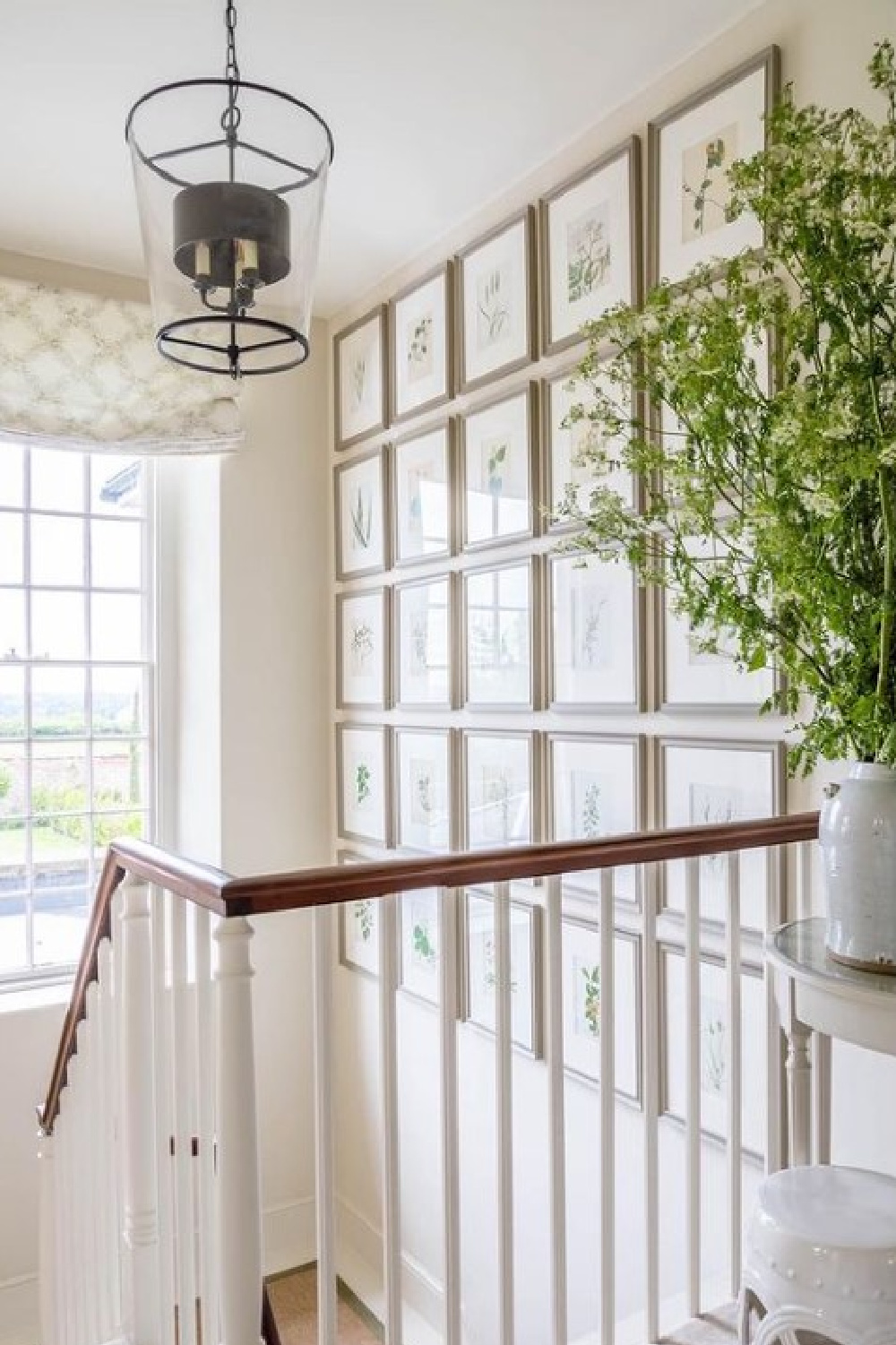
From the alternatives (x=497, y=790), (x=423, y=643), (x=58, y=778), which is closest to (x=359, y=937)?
(x=497, y=790)

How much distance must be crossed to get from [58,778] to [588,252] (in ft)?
8.09

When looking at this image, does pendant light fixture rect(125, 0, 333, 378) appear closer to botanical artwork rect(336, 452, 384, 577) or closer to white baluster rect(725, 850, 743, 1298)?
white baluster rect(725, 850, 743, 1298)

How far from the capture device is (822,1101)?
190cm

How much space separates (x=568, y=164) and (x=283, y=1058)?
9.90 ft

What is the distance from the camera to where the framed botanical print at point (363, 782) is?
11.4 ft

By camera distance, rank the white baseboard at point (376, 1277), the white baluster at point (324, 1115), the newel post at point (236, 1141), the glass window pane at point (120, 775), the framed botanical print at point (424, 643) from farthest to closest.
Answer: the glass window pane at point (120, 775) < the framed botanical print at point (424, 643) < the white baseboard at point (376, 1277) < the white baluster at point (324, 1115) < the newel post at point (236, 1141)

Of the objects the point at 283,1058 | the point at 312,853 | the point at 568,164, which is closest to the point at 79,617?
the point at 312,853

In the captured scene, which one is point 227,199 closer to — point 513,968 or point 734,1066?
point 734,1066

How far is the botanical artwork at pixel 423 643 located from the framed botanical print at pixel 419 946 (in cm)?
62

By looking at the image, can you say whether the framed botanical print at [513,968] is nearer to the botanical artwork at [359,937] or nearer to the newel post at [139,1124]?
the botanical artwork at [359,937]

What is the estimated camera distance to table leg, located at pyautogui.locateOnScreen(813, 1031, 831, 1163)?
1.90 metres

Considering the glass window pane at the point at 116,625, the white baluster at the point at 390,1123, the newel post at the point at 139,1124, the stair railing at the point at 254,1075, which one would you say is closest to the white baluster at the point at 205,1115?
the stair railing at the point at 254,1075

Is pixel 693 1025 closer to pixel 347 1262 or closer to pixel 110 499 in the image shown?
pixel 347 1262

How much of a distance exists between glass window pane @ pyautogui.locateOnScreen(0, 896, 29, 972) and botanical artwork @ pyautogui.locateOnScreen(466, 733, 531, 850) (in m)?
1.63
